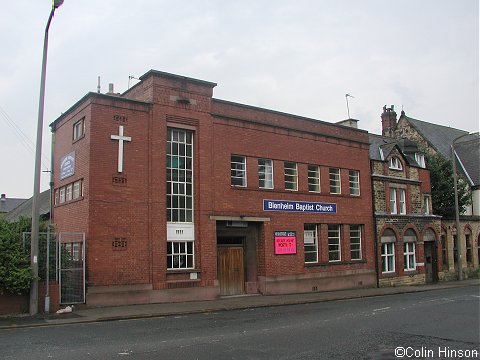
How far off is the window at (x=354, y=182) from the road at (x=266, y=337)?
41.8ft

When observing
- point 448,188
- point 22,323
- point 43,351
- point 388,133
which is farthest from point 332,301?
point 388,133

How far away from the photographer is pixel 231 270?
22.6m

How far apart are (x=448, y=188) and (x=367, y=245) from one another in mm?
12263

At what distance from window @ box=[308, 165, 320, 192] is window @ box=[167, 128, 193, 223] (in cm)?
751

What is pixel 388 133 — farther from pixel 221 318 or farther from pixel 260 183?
pixel 221 318

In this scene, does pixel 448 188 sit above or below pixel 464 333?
above

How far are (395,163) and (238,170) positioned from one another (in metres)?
13.1

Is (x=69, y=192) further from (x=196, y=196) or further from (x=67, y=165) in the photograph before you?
(x=196, y=196)

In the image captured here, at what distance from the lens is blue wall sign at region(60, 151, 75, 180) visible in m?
20.5

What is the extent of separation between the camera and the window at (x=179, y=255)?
20.5m

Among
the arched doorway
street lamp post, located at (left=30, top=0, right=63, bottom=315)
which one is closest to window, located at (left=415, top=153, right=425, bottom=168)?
the arched doorway

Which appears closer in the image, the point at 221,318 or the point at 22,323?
the point at 22,323

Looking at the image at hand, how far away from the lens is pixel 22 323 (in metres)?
14.1

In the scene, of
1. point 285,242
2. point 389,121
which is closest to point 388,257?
point 285,242
